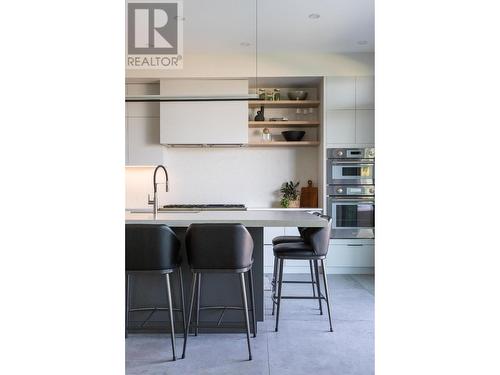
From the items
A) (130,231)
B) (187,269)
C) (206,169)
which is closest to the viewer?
(130,231)

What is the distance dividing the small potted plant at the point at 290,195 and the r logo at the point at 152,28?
94.5 inches

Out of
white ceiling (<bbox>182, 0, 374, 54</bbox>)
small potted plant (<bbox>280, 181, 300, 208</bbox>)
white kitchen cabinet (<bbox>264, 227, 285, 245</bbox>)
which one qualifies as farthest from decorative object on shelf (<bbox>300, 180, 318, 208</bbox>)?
white ceiling (<bbox>182, 0, 374, 54</bbox>)

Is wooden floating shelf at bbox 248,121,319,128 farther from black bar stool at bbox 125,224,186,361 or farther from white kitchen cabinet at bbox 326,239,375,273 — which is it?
black bar stool at bbox 125,224,186,361

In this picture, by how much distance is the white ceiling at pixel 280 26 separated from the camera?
12.7 feet

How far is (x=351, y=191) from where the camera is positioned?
518cm

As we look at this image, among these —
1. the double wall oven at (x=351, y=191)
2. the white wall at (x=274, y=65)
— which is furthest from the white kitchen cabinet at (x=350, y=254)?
the white wall at (x=274, y=65)
